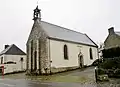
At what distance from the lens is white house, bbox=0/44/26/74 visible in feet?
127

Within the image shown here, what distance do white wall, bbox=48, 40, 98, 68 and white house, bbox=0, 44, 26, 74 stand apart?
17.8 m

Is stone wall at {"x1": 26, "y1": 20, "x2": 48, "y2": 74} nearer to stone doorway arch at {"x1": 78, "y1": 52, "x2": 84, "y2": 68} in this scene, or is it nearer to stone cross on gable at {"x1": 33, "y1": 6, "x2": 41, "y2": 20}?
stone cross on gable at {"x1": 33, "y1": 6, "x2": 41, "y2": 20}

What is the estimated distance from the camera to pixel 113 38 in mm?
30344

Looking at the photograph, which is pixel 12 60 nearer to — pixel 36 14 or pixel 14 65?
Answer: pixel 14 65

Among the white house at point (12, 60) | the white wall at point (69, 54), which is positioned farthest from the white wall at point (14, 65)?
the white wall at point (69, 54)

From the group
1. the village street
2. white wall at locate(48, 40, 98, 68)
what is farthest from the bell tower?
the village street

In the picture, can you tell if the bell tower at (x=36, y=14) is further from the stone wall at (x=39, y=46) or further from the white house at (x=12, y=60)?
the white house at (x=12, y=60)

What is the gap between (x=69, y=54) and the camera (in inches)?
1123

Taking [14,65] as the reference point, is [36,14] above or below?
above

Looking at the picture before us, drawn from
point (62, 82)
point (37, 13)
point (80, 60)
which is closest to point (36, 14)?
point (37, 13)

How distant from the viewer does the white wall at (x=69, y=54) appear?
2553 cm

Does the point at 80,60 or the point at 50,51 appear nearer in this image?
the point at 50,51

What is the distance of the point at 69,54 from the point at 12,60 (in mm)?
19488

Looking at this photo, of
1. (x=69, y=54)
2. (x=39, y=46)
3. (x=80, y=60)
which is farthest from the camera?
(x=80, y=60)
